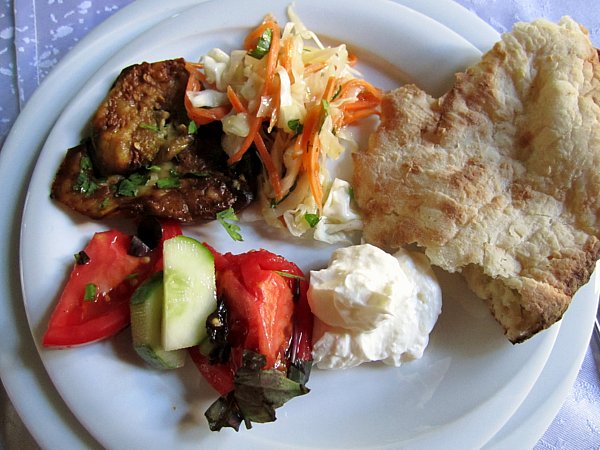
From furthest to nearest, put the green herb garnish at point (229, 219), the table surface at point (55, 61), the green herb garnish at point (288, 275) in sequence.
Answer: the table surface at point (55, 61)
the green herb garnish at point (229, 219)
the green herb garnish at point (288, 275)

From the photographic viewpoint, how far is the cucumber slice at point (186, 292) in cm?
224

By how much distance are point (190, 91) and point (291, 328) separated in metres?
1.16

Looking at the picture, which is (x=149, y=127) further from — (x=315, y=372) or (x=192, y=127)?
(x=315, y=372)

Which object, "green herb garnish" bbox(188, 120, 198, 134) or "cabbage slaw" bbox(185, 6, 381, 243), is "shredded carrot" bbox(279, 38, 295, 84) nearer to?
"cabbage slaw" bbox(185, 6, 381, 243)

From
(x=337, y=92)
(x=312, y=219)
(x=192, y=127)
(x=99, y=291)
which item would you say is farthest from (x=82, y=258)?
(x=337, y=92)

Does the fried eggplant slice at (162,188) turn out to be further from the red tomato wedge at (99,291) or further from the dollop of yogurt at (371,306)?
the dollop of yogurt at (371,306)

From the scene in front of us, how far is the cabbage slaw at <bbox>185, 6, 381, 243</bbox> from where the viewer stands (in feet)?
8.36

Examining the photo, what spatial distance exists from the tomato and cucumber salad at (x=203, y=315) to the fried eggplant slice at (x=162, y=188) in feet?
0.44

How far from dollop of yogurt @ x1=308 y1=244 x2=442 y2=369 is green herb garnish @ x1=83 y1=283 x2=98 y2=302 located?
90cm

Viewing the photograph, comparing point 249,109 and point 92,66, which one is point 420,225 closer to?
point 249,109

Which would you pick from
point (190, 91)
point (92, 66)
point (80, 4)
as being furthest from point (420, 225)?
point (80, 4)

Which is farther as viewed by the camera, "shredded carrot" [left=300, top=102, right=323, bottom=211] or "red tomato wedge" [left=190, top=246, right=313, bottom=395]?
"shredded carrot" [left=300, top=102, right=323, bottom=211]

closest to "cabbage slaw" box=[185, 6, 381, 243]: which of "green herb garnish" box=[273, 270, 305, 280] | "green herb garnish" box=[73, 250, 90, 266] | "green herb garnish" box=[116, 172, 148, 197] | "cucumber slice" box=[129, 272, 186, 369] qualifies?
"green herb garnish" box=[273, 270, 305, 280]

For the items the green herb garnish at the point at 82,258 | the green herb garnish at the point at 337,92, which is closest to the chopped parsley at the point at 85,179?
the green herb garnish at the point at 82,258
